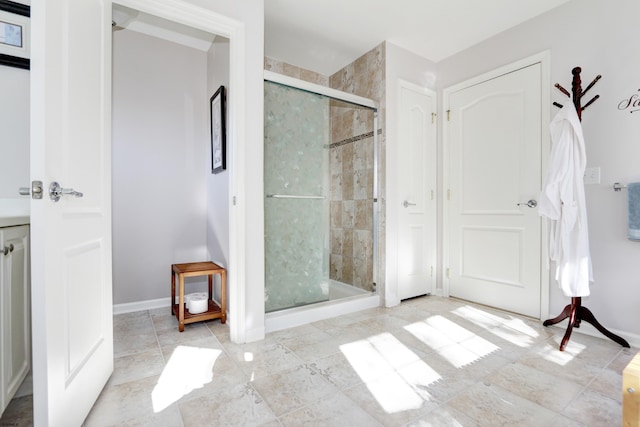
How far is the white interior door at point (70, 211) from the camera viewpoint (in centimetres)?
103

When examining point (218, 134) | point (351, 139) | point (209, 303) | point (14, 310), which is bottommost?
point (209, 303)

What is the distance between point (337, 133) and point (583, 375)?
257 centimetres

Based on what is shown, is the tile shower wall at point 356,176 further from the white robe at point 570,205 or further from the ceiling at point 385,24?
the white robe at point 570,205

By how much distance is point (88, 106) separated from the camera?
4.53 feet

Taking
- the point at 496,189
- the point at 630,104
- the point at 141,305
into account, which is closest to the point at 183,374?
A: the point at 141,305

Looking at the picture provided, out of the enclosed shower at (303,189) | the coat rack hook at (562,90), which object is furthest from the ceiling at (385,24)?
the coat rack hook at (562,90)

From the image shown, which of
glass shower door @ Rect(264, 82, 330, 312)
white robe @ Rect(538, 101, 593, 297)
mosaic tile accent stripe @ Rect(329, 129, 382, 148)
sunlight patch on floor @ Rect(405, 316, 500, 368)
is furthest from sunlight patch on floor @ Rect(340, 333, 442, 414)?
mosaic tile accent stripe @ Rect(329, 129, 382, 148)

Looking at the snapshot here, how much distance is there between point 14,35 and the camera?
170 centimetres

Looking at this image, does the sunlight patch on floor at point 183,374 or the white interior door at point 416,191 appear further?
the white interior door at point 416,191

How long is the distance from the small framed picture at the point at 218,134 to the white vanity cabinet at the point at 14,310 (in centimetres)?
142

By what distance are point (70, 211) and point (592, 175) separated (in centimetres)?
305

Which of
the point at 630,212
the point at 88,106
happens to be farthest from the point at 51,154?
the point at 630,212

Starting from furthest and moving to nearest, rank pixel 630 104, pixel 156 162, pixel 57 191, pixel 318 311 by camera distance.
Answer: pixel 156 162
pixel 318 311
pixel 630 104
pixel 57 191

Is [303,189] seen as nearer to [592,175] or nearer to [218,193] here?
[218,193]
